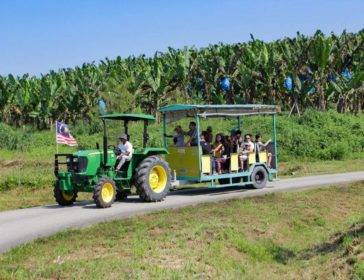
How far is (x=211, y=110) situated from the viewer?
15.8 metres

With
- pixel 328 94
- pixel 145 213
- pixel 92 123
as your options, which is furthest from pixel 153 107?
pixel 145 213

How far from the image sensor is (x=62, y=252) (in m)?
8.92

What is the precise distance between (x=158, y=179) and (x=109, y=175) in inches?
57.3

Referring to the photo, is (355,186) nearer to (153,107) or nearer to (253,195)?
(253,195)

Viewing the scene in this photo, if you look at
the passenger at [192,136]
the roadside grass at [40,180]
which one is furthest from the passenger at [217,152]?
the roadside grass at [40,180]

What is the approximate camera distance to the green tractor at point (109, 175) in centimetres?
1352

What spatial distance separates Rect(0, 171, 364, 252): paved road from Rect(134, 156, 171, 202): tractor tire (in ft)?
0.83

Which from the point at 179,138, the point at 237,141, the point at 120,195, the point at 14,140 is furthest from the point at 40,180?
the point at 14,140

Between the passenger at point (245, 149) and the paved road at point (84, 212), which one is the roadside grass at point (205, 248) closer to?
the paved road at point (84, 212)

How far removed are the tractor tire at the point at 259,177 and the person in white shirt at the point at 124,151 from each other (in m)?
4.29

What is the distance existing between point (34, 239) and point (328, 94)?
26907mm

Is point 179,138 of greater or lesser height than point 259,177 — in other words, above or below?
above

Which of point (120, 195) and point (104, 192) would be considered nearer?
point (104, 192)

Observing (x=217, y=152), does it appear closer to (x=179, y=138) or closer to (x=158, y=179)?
(x=179, y=138)
